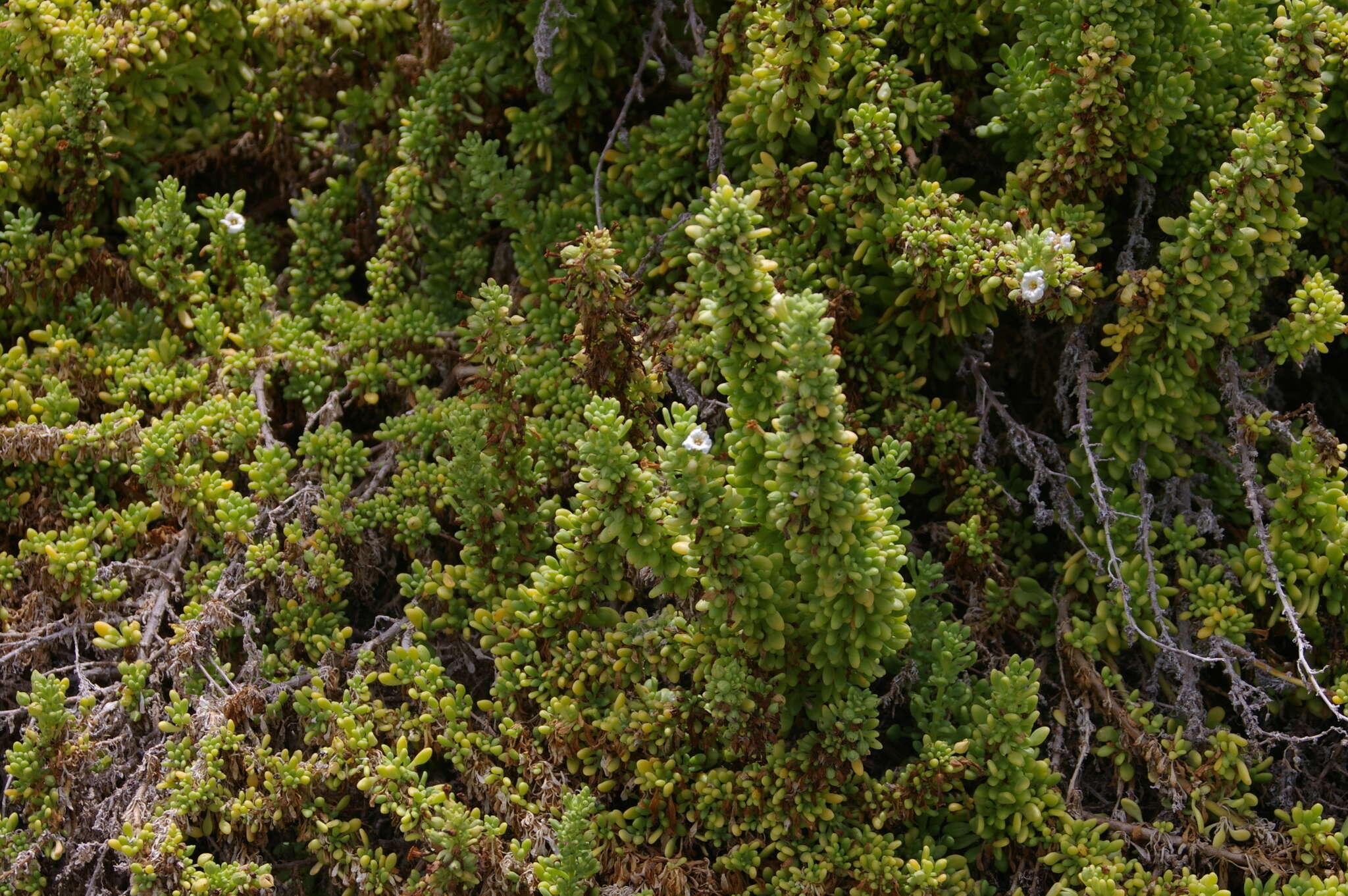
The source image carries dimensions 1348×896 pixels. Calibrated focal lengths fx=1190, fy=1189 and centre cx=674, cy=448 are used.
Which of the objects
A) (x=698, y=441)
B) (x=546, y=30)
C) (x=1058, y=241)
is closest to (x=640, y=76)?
(x=546, y=30)

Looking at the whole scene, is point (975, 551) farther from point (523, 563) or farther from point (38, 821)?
point (38, 821)

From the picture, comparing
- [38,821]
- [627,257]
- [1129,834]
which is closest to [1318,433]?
[1129,834]

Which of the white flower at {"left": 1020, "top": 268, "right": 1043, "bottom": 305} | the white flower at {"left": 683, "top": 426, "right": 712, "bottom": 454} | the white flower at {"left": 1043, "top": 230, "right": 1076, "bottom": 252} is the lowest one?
the white flower at {"left": 683, "top": 426, "right": 712, "bottom": 454}

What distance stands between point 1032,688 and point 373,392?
6.38ft

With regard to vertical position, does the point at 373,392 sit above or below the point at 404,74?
below

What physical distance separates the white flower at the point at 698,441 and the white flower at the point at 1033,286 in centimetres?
91

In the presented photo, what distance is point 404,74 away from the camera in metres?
3.82

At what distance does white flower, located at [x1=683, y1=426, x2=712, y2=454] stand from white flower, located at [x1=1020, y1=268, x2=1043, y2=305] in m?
0.91

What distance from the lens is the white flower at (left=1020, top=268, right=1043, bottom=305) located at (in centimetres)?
272

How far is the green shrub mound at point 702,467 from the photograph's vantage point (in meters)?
2.58

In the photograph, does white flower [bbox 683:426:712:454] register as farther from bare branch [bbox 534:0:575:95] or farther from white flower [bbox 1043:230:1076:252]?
bare branch [bbox 534:0:575:95]

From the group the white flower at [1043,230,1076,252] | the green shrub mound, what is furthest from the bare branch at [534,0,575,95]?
the white flower at [1043,230,1076,252]

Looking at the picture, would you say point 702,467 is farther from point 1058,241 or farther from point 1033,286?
point 1058,241

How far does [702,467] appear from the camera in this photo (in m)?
2.33
